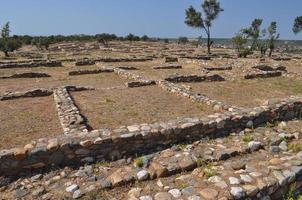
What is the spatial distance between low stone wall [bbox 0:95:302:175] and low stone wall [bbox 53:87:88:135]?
1.49m

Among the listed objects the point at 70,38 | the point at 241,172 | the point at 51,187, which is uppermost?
the point at 70,38

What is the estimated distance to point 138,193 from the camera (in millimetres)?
5574

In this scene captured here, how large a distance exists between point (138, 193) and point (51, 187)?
1786mm

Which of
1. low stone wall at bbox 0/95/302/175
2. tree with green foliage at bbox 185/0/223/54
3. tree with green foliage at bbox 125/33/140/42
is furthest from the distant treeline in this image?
low stone wall at bbox 0/95/302/175

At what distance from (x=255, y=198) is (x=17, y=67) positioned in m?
26.9

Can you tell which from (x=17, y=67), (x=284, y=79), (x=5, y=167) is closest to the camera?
(x=5, y=167)

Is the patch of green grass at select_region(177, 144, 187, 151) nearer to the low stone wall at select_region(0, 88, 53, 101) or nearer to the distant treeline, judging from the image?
the low stone wall at select_region(0, 88, 53, 101)

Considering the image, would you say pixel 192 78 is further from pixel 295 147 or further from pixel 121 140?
pixel 121 140

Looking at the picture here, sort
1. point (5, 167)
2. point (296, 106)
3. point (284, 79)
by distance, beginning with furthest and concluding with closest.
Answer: point (284, 79) → point (296, 106) → point (5, 167)

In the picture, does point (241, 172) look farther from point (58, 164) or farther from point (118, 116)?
point (118, 116)

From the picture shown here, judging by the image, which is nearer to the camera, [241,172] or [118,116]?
[241,172]

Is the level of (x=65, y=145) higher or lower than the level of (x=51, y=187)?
higher

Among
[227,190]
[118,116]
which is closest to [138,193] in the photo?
[227,190]

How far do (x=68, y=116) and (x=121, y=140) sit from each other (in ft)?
14.4
